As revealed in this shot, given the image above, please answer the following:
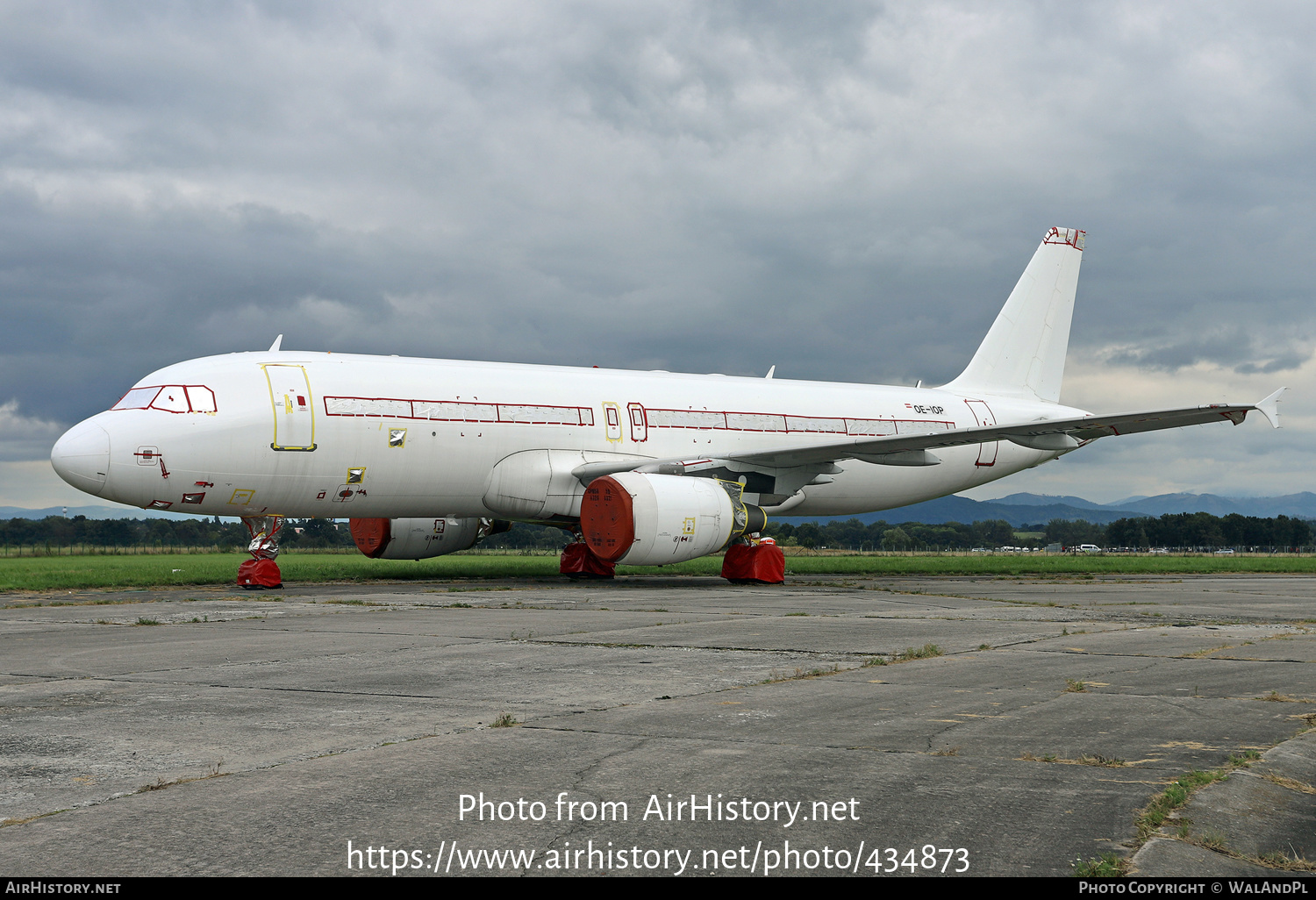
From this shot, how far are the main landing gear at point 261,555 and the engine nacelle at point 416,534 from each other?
4.96 metres

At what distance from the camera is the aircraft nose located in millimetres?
18391

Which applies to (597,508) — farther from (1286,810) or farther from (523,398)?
(1286,810)

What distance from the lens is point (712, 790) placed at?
4.93 metres

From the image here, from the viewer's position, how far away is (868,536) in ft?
278

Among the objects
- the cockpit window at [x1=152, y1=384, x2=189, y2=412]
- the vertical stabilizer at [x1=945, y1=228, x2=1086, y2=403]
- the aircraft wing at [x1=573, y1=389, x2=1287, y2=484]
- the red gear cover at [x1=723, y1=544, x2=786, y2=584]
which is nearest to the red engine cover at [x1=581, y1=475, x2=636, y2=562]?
the aircraft wing at [x1=573, y1=389, x2=1287, y2=484]

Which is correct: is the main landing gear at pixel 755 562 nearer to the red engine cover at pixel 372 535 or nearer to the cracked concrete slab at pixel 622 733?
the red engine cover at pixel 372 535

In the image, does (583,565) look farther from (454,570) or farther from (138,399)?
(138,399)

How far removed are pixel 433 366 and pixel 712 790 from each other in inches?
713

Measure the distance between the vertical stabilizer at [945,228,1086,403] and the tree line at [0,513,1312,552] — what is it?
77.4 feet

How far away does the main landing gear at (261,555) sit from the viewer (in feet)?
64.9

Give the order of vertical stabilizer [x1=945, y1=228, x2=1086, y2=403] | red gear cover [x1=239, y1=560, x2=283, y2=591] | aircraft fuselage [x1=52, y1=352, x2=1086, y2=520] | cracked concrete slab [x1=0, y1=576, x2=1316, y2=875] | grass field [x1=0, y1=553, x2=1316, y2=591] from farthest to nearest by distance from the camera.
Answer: vertical stabilizer [x1=945, y1=228, x2=1086, y2=403]
grass field [x1=0, y1=553, x2=1316, y2=591]
red gear cover [x1=239, y1=560, x2=283, y2=591]
aircraft fuselage [x1=52, y1=352, x2=1086, y2=520]
cracked concrete slab [x1=0, y1=576, x2=1316, y2=875]

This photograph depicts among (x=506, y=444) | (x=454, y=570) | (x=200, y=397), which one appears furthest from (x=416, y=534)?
(x=200, y=397)

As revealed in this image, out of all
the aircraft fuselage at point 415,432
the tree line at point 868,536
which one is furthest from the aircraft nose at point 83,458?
the tree line at point 868,536

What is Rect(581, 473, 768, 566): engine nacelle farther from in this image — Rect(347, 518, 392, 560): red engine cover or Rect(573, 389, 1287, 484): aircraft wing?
Rect(347, 518, 392, 560): red engine cover
